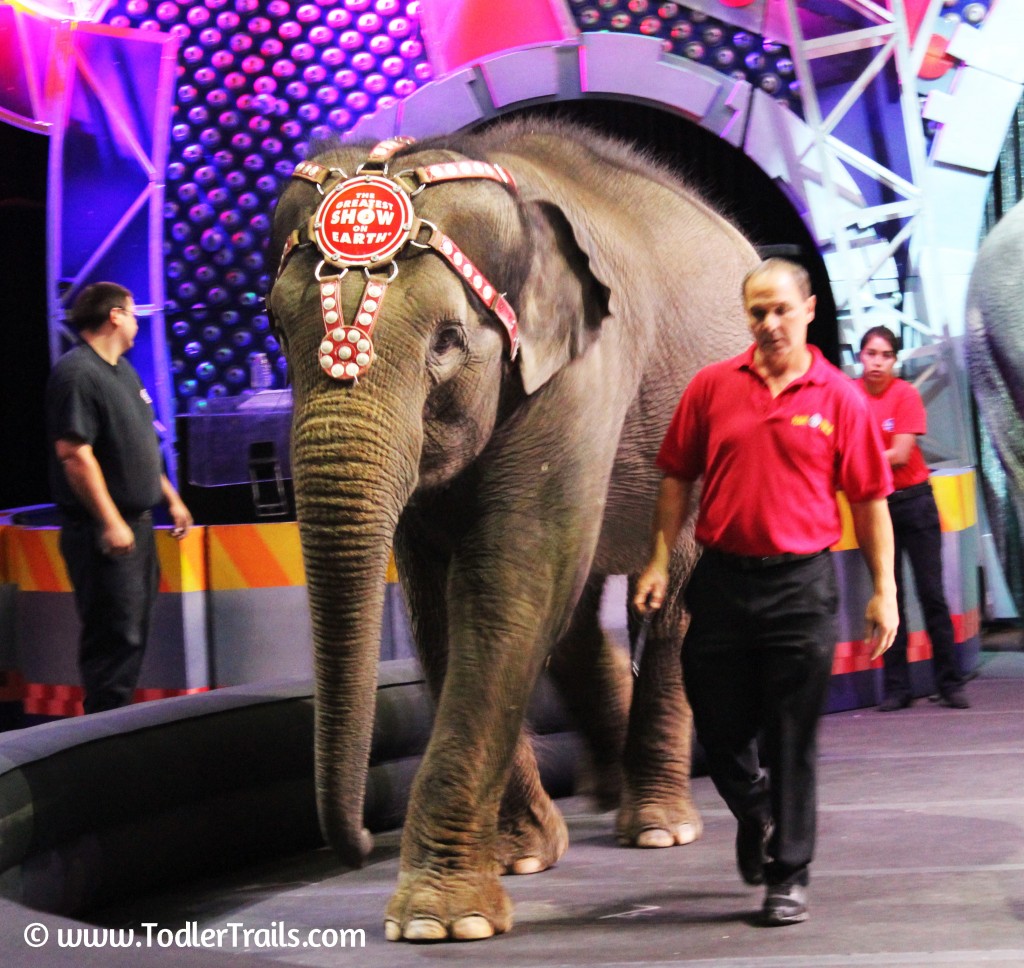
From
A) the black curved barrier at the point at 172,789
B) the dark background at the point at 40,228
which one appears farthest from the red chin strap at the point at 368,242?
the dark background at the point at 40,228

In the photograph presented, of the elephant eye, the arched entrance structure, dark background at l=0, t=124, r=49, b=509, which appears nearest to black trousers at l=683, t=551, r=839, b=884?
the elephant eye

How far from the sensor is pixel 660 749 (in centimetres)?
465

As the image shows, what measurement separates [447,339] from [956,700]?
3.95 m

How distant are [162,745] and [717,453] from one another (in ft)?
5.47

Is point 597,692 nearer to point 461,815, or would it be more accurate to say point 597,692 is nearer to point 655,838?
point 655,838

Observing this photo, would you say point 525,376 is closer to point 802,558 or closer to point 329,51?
point 802,558

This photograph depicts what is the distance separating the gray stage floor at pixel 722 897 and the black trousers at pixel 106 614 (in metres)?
1.13

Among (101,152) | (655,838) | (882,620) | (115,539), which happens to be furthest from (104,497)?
(101,152)

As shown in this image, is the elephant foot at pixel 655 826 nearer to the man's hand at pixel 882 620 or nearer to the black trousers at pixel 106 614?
the man's hand at pixel 882 620

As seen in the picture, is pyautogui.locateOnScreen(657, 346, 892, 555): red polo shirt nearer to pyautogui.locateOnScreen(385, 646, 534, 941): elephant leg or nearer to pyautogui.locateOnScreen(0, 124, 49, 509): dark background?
pyautogui.locateOnScreen(385, 646, 534, 941): elephant leg

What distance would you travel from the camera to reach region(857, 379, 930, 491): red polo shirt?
22.0ft

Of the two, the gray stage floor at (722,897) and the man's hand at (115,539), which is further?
the man's hand at (115,539)

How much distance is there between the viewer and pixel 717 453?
358cm

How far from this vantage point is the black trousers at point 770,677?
3480mm
